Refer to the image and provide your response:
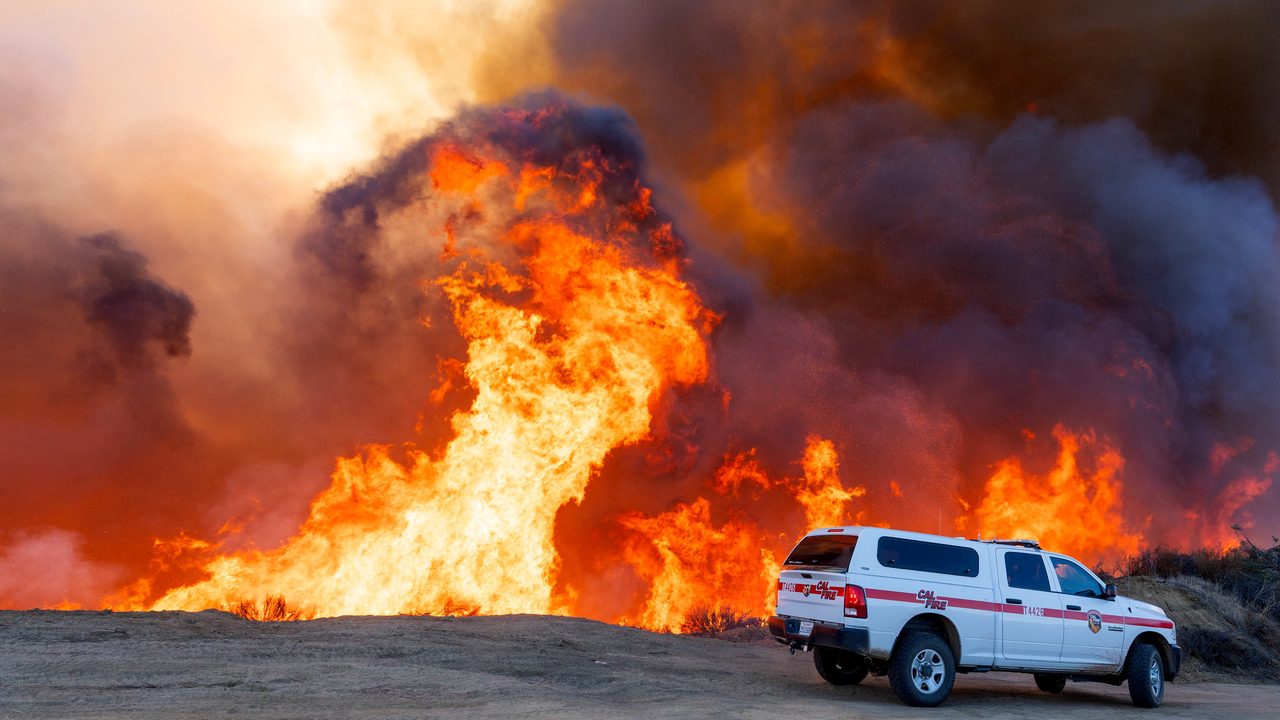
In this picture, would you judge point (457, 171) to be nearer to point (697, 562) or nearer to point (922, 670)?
point (697, 562)

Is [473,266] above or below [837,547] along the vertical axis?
above

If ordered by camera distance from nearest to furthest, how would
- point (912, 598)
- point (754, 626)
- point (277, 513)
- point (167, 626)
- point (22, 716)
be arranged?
point (22, 716) → point (912, 598) → point (167, 626) → point (754, 626) → point (277, 513)

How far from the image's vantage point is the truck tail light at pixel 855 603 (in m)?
9.87

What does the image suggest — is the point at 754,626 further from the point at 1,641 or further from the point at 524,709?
the point at 1,641

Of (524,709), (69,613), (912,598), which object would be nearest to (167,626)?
(69,613)

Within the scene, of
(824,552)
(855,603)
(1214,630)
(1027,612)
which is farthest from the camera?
(1214,630)

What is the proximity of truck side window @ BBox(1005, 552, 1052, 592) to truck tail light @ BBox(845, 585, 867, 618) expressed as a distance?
2.59 metres

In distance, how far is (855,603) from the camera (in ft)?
32.4

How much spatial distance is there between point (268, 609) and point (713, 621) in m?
9.81

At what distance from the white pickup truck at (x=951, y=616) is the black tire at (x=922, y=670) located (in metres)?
0.01

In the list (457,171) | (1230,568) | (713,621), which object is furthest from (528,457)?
(1230,568)

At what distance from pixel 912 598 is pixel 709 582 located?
1348 centimetres

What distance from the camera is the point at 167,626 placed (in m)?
→ 12.8

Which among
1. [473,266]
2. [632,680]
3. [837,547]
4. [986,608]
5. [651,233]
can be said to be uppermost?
[651,233]
